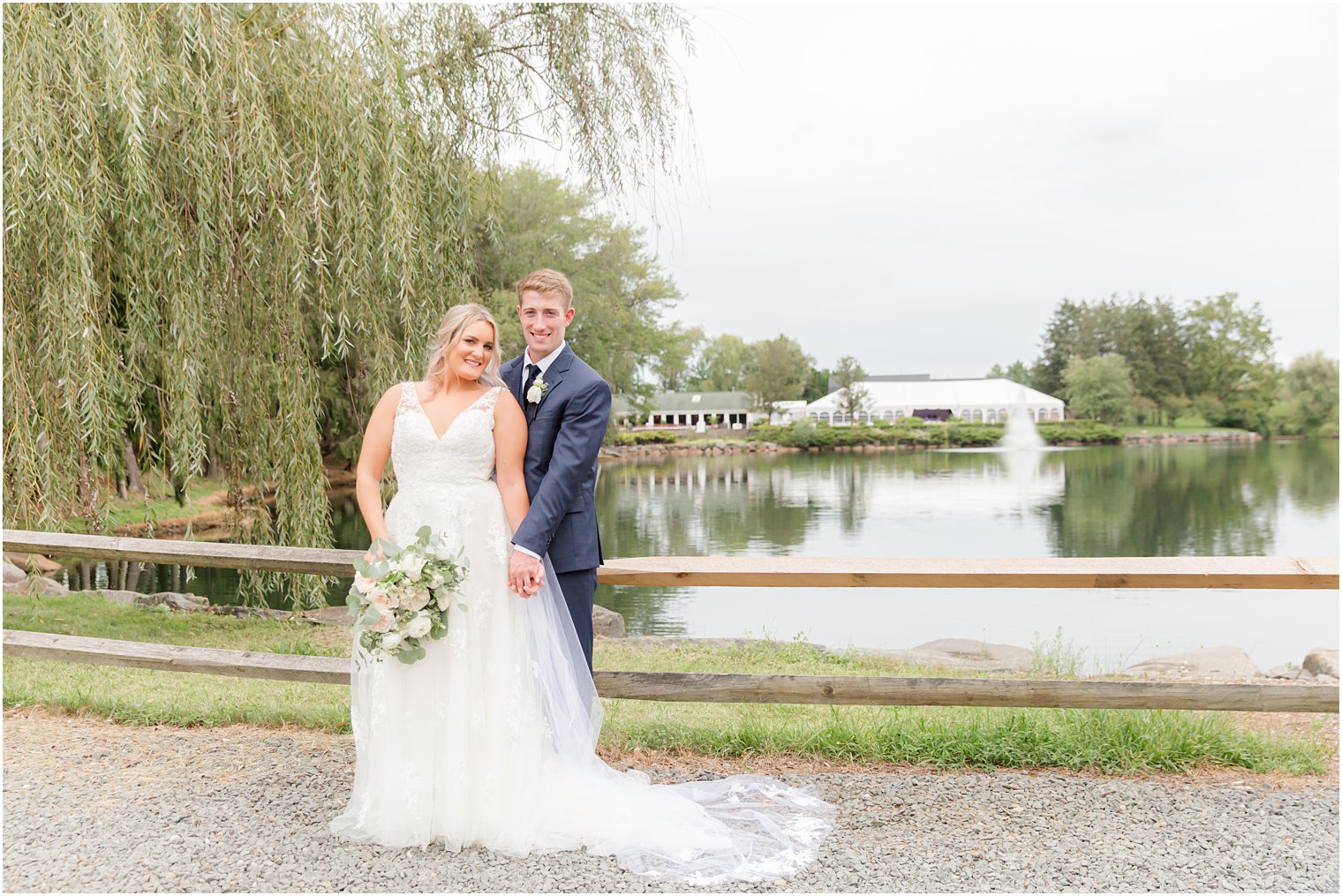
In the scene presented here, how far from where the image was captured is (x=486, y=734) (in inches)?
118

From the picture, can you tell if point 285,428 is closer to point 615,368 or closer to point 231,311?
point 231,311

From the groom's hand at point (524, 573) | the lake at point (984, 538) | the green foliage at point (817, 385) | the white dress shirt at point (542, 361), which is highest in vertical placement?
the green foliage at point (817, 385)

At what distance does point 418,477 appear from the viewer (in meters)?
3.07

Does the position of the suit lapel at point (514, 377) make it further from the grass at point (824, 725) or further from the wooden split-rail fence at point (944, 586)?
the grass at point (824, 725)

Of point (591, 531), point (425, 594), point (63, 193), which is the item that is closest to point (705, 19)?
point (63, 193)

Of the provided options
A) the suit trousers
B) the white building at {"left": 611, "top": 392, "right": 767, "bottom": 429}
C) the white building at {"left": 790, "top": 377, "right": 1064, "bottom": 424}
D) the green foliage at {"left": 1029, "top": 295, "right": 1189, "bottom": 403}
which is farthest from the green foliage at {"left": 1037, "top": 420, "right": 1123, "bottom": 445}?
the suit trousers

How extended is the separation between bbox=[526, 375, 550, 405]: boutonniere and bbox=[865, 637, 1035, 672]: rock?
5.05 m

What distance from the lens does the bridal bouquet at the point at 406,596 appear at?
286 centimetres

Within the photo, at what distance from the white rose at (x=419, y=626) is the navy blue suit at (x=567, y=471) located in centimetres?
37

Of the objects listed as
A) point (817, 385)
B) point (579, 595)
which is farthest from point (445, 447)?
point (817, 385)

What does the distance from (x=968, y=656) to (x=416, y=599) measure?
6291 mm

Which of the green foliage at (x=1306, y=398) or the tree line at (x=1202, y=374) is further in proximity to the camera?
the tree line at (x=1202, y=374)

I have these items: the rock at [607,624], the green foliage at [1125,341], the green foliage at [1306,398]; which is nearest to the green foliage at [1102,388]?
the green foliage at [1125,341]

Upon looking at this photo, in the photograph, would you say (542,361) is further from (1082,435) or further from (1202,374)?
(1202,374)
